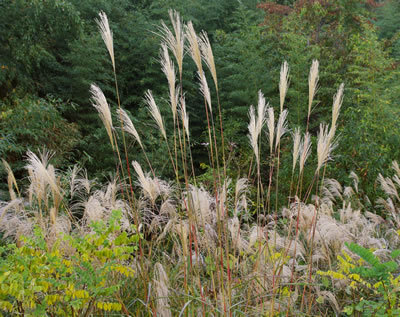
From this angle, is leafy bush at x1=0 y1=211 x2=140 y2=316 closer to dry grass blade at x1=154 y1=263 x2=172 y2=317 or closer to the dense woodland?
dry grass blade at x1=154 y1=263 x2=172 y2=317

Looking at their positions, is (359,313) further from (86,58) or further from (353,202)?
(86,58)

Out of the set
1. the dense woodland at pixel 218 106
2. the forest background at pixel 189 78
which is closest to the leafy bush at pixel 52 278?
the dense woodland at pixel 218 106

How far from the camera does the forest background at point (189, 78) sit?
6.73 meters

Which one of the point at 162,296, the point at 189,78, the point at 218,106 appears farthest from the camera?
the point at 189,78

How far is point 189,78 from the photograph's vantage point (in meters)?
11.0

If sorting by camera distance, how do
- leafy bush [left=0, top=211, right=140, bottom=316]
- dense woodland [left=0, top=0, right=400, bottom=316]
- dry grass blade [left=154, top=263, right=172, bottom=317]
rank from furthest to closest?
dense woodland [left=0, top=0, right=400, bottom=316], dry grass blade [left=154, top=263, right=172, bottom=317], leafy bush [left=0, top=211, right=140, bottom=316]

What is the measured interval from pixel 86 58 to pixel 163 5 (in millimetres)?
3112

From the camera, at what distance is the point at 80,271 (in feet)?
5.65

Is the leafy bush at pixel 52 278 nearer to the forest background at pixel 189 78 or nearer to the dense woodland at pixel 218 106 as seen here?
the dense woodland at pixel 218 106

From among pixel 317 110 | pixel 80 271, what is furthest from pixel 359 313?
pixel 317 110

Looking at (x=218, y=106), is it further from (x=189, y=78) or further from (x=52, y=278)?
(x=189, y=78)

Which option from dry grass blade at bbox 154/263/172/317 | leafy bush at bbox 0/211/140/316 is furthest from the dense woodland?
leafy bush at bbox 0/211/140/316

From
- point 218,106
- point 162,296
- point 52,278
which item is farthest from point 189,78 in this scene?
point 52,278

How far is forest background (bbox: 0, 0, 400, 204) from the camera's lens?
673 cm
